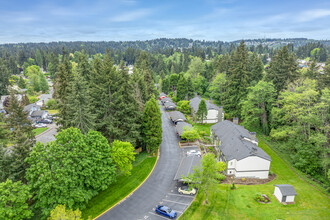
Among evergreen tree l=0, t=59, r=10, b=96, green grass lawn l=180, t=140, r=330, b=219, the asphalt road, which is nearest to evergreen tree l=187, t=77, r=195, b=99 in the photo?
the asphalt road

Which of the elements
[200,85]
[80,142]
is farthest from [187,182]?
[200,85]

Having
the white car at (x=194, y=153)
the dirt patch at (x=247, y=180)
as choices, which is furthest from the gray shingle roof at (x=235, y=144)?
the white car at (x=194, y=153)

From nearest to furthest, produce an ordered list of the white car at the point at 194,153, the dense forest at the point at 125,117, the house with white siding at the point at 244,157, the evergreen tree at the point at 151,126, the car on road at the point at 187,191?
the dense forest at the point at 125,117, the car on road at the point at 187,191, the house with white siding at the point at 244,157, the evergreen tree at the point at 151,126, the white car at the point at 194,153

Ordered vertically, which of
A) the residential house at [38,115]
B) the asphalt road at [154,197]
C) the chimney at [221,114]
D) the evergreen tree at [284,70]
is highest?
the evergreen tree at [284,70]

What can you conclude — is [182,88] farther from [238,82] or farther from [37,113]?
[37,113]

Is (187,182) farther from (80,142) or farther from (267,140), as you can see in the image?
(267,140)

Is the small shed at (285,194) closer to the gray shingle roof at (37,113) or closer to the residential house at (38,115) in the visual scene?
the residential house at (38,115)

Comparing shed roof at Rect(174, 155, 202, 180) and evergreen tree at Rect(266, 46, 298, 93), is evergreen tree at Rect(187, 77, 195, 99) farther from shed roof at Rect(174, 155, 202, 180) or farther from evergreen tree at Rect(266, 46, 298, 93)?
shed roof at Rect(174, 155, 202, 180)
